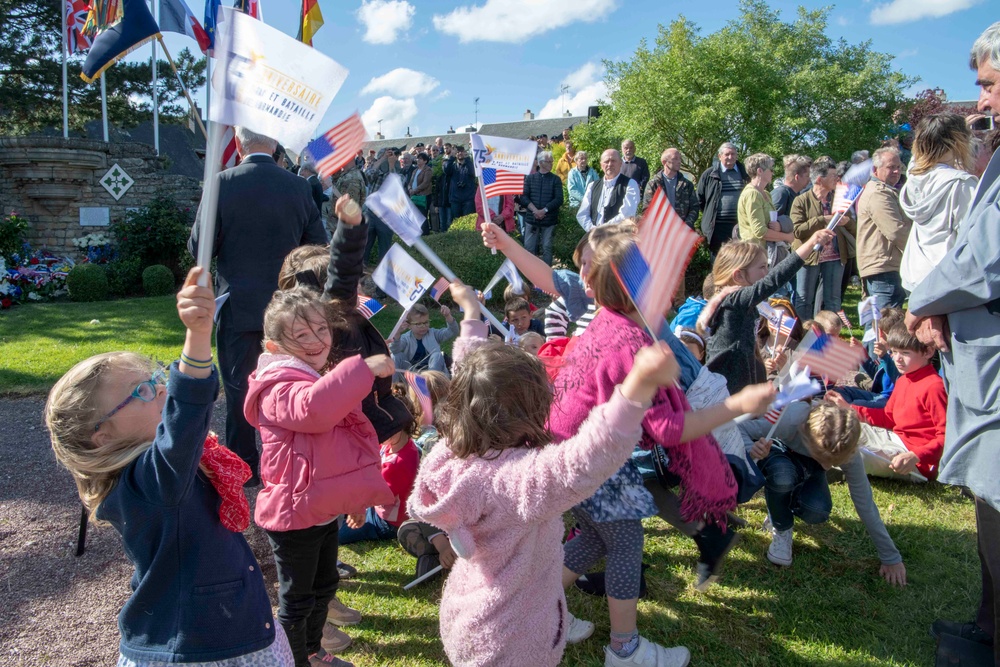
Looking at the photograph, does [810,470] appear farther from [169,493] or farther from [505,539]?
[169,493]

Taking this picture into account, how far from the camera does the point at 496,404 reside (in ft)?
6.18

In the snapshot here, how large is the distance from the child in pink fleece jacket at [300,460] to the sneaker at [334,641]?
291mm

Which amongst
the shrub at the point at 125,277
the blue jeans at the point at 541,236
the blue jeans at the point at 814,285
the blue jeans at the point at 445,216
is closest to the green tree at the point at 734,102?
the blue jeans at the point at 445,216

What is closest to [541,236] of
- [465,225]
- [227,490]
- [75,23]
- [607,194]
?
[607,194]

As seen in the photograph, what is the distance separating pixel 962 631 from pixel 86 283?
1310 centimetres

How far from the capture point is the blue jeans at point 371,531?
3.81 metres

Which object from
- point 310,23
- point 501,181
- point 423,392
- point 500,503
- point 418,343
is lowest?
point 418,343

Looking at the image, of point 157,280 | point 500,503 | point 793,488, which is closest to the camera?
point 500,503

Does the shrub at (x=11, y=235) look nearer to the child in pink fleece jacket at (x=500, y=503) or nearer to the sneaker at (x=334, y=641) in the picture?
the sneaker at (x=334, y=641)

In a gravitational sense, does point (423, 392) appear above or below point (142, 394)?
below

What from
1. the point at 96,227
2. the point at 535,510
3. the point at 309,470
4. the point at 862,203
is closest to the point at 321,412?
the point at 309,470

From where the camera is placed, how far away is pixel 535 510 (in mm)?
1776

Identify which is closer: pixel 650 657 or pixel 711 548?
pixel 650 657

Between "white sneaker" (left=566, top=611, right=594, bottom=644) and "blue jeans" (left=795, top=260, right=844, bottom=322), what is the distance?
5172 millimetres
